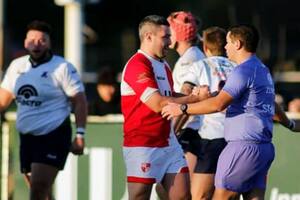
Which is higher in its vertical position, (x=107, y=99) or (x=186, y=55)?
(x=186, y=55)

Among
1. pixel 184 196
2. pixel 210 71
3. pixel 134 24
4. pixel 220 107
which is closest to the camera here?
pixel 220 107

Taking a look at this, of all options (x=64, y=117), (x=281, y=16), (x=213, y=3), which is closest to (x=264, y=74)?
(x=64, y=117)

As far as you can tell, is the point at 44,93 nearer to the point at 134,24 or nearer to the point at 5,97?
the point at 5,97

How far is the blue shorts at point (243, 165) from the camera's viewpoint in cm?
1022

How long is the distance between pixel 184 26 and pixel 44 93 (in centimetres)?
153

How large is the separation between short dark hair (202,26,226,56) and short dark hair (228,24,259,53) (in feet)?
4.82

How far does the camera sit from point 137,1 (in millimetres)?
40062

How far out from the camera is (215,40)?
38.5 ft

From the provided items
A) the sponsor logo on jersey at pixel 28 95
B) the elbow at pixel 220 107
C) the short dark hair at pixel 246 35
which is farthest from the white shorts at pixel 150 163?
the sponsor logo on jersey at pixel 28 95

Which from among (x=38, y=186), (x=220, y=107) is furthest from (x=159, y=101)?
(x=38, y=186)

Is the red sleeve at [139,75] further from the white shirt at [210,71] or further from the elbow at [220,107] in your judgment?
the white shirt at [210,71]

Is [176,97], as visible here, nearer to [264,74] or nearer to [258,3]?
[264,74]

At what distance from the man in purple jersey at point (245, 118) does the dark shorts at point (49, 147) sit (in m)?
2.04

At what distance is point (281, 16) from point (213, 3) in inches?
139
